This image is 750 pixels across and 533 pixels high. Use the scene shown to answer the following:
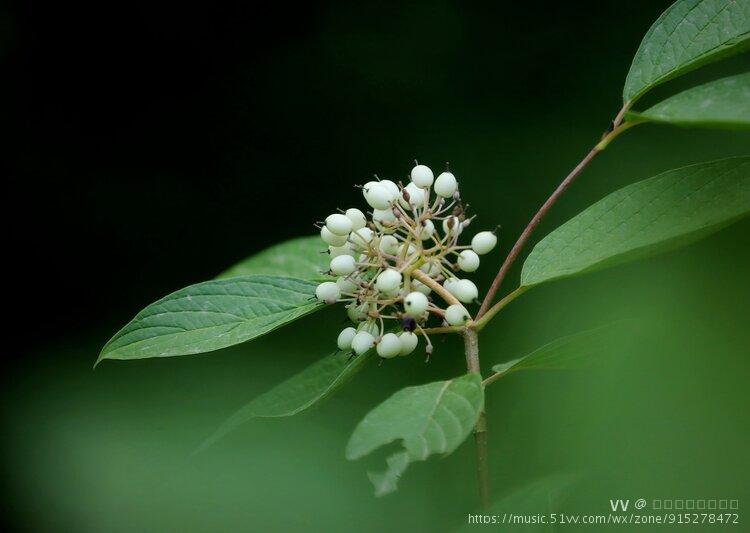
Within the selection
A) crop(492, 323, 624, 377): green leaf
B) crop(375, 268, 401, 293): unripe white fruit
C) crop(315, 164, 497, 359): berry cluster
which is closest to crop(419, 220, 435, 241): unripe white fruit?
crop(315, 164, 497, 359): berry cluster

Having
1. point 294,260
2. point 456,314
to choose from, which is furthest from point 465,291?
point 294,260

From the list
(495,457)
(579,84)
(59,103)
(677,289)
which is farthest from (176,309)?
(59,103)

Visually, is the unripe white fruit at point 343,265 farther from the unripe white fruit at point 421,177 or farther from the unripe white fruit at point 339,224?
the unripe white fruit at point 421,177

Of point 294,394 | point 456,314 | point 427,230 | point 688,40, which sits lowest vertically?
point 294,394

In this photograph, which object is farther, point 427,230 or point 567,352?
point 427,230

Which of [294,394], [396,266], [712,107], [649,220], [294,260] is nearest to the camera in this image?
[712,107]

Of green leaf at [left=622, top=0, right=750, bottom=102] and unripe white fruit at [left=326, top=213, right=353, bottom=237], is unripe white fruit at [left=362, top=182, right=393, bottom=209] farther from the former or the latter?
green leaf at [left=622, top=0, right=750, bottom=102]

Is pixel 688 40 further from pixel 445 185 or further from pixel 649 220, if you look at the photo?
pixel 445 185

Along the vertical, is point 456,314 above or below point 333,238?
below

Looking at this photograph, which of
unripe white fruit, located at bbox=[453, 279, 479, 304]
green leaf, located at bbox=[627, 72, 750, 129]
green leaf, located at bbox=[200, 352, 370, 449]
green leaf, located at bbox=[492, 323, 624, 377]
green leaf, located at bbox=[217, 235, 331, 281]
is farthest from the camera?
green leaf, located at bbox=[217, 235, 331, 281]
